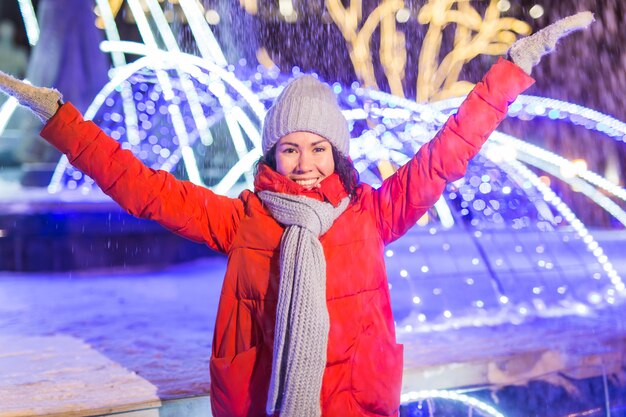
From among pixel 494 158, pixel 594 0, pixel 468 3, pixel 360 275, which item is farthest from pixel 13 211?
pixel 594 0

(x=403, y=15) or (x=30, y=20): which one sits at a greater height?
(x=403, y=15)

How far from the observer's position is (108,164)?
1766mm

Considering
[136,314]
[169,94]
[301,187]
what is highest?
[169,94]

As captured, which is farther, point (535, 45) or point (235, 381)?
point (535, 45)

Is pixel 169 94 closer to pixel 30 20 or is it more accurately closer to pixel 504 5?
pixel 30 20

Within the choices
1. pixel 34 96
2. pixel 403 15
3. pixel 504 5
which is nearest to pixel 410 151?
pixel 403 15

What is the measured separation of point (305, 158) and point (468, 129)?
520 mm

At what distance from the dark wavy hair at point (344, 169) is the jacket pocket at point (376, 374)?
1.57 ft

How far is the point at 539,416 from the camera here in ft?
9.64

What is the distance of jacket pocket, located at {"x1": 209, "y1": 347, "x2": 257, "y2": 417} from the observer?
69.4 inches

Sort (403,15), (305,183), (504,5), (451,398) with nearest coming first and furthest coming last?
(305,183) → (451,398) → (504,5) → (403,15)

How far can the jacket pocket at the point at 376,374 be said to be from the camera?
69.9 inches

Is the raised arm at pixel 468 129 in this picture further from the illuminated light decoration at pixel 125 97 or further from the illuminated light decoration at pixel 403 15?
the illuminated light decoration at pixel 403 15

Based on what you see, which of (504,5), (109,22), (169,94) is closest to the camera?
(169,94)
